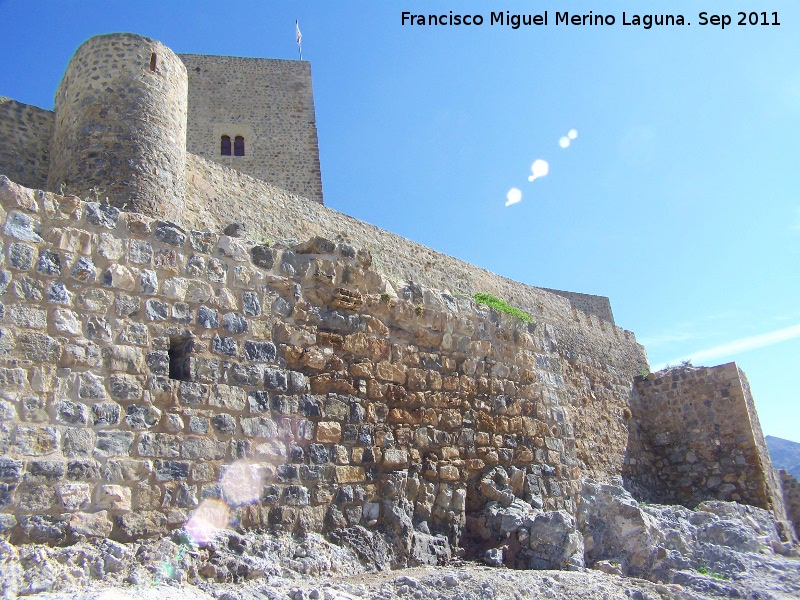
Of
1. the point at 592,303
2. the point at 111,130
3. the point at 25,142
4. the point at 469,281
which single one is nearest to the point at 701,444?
the point at 469,281

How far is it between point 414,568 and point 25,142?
9.75m

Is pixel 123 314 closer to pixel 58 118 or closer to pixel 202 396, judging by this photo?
pixel 202 396

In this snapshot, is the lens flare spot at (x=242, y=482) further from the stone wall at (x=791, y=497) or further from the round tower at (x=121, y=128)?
the stone wall at (x=791, y=497)

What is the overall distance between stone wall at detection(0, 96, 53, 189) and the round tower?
25cm

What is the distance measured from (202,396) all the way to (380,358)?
1486 mm

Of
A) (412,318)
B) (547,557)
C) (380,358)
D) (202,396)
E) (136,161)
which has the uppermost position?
(136,161)

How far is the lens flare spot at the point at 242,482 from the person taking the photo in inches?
157

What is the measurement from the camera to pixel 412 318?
545 centimetres

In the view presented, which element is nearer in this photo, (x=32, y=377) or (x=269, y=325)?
(x=32, y=377)

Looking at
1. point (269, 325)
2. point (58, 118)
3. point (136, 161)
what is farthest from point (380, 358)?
point (58, 118)

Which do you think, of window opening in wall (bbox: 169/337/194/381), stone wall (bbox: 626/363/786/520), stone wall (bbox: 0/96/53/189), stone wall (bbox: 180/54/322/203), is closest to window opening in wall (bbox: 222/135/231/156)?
stone wall (bbox: 180/54/322/203)

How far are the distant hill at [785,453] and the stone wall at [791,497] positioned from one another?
170 feet

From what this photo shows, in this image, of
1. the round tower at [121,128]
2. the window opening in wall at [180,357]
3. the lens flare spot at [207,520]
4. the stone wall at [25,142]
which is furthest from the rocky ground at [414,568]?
the stone wall at [25,142]

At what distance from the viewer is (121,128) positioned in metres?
10.1
